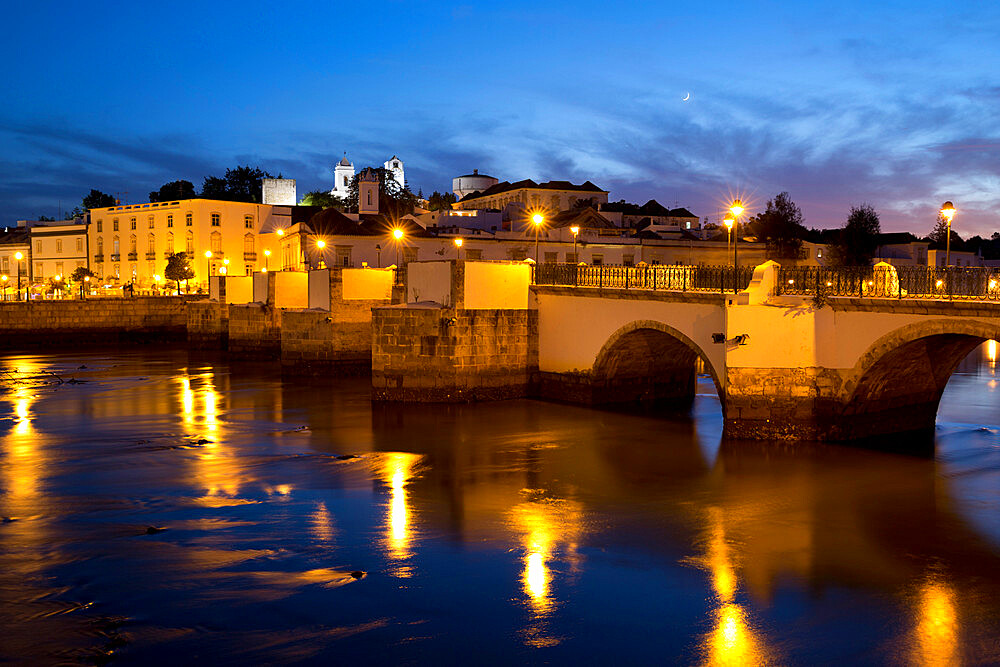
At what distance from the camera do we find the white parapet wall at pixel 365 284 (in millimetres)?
28391

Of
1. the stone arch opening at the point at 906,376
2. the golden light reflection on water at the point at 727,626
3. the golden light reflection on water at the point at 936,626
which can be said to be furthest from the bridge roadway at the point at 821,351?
the golden light reflection on water at the point at 727,626

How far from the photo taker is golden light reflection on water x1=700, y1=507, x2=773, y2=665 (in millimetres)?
7979

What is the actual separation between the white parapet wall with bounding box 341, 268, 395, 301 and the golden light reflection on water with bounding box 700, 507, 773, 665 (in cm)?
1927

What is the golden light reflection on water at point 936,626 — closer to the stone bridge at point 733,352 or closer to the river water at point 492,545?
the river water at point 492,545

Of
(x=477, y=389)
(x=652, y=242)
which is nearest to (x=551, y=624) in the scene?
(x=477, y=389)

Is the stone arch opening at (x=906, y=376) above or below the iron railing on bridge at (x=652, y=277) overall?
below

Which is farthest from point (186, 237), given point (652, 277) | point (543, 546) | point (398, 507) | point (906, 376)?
point (543, 546)

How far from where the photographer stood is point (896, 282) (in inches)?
593

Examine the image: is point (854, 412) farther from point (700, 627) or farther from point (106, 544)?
point (106, 544)

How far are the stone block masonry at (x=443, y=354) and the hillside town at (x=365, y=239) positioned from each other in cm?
1508

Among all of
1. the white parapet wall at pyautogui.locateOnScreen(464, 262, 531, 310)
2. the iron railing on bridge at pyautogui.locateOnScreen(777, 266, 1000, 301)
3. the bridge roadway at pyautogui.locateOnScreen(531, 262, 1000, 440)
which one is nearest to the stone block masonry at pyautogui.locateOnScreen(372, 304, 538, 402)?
the white parapet wall at pyautogui.locateOnScreen(464, 262, 531, 310)

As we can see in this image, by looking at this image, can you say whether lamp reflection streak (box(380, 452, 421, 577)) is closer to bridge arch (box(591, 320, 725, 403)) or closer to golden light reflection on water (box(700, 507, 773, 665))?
golden light reflection on water (box(700, 507, 773, 665))

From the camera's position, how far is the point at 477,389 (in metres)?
22.1

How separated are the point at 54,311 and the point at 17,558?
36817 mm
